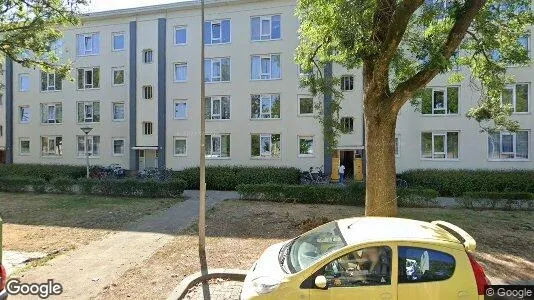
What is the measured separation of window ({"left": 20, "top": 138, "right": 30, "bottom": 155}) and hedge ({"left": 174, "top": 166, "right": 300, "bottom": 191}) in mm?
15684

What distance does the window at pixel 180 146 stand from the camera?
25309mm

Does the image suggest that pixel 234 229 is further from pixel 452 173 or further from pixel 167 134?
pixel 167 134

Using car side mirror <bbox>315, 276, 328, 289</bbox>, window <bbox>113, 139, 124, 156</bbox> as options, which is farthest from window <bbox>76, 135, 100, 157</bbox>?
car side mirror <bbox>315, 276, 328, 289</bbox>

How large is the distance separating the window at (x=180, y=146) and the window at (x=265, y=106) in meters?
5.09

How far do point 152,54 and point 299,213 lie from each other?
A: 61.9 ft

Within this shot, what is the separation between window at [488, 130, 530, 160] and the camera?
20781 millimetres

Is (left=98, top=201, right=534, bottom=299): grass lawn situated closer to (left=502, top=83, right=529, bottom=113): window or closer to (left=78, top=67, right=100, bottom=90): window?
(left=502, top=83, right=529, bottom=113): window

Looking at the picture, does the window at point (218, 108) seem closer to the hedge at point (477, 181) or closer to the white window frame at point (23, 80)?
the hedge at point (477, 181)

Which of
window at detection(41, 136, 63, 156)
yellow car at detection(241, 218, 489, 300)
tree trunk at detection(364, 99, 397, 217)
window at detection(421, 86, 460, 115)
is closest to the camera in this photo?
yellow car at detection(241, 218, 489, 300)

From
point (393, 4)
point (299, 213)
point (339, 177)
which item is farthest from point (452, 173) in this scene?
point (393, 4)

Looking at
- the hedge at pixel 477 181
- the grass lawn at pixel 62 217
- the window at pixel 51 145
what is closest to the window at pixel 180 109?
the window at pixel 51 145

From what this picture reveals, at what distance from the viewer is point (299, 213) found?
1188 cm

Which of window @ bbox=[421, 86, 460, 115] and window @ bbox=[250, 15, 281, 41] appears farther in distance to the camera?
window @ bbox=[250, 15, 281, 41]

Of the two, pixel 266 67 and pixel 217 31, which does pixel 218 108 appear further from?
pixel 217 31
